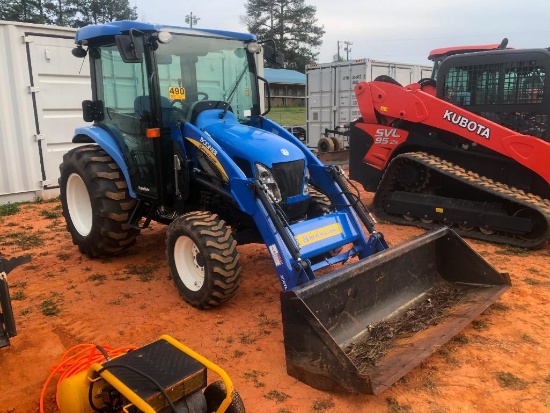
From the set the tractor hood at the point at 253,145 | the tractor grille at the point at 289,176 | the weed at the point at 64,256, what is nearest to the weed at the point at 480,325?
the tractor grille at the point at 289,176

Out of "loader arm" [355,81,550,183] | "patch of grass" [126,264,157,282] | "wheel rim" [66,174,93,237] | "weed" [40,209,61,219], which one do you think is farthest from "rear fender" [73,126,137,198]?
"loader arm" [355,81,550,183]

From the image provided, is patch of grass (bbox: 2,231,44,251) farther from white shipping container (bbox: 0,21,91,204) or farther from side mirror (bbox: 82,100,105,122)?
white shipping container (bbox: 0,21,91,204)

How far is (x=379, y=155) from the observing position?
7.63m

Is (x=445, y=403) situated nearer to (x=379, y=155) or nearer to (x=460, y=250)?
(x=460, y=250)

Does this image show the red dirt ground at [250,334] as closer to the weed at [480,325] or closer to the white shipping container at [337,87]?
the weed at [480,325]

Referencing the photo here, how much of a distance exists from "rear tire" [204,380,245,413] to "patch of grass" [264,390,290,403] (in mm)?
542

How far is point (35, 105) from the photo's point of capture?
8.89 m

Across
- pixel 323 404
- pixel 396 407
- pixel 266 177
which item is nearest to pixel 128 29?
pixel 266 177

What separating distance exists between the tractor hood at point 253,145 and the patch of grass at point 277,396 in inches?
78.1

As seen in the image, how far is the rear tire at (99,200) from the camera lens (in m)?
5.35

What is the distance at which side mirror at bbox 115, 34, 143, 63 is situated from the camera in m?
4.23

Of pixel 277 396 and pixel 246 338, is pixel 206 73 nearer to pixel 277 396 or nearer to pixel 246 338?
pixel 246 338

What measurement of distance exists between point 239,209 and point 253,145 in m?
0.60

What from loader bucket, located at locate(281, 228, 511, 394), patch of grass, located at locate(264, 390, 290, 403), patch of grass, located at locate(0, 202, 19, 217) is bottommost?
patch of grass, located at locate(264, 390, 290, 403)
